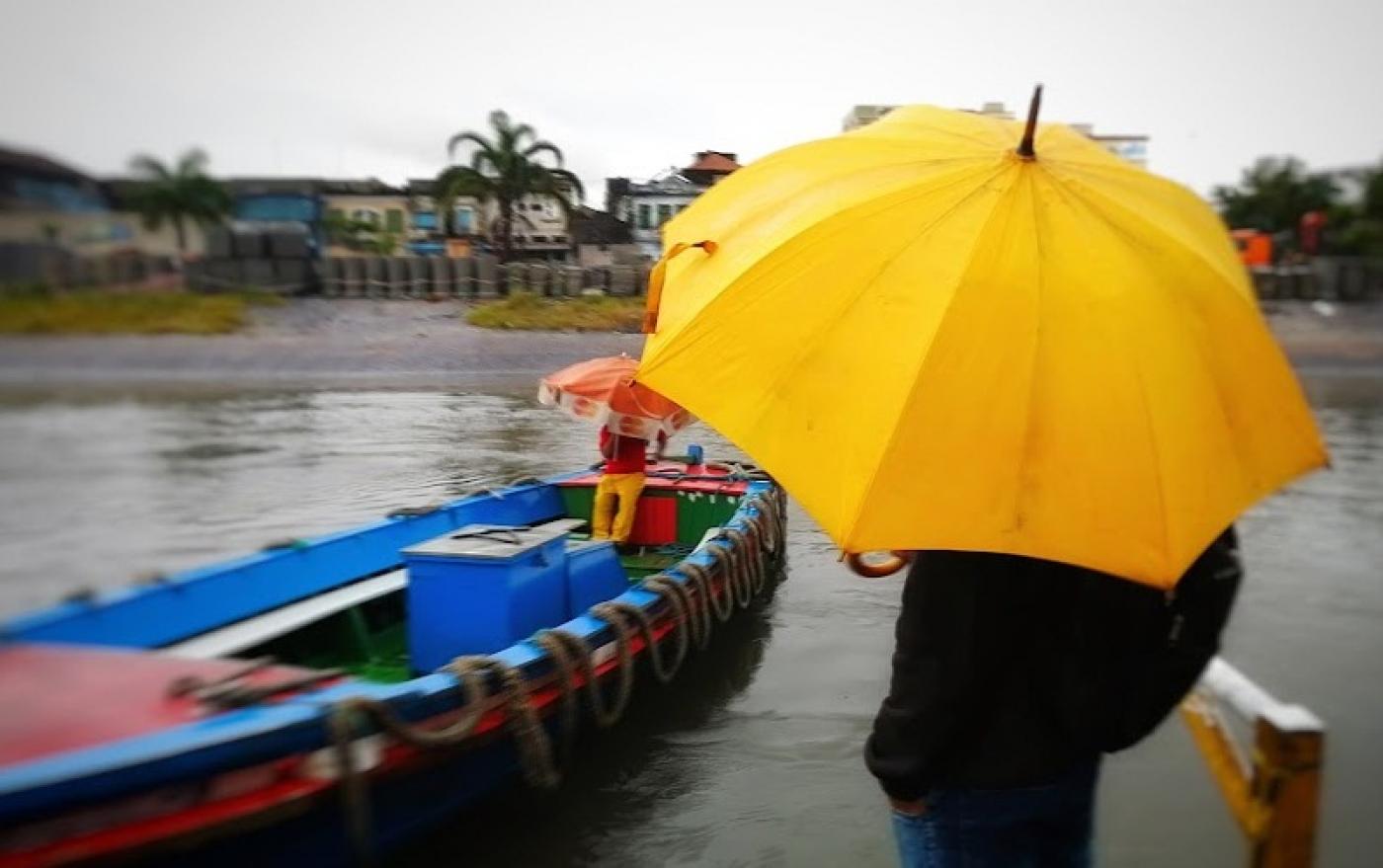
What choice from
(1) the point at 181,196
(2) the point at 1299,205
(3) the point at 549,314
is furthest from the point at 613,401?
(2) the point at 1299,205

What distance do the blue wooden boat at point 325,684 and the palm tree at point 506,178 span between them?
1781 millimetres

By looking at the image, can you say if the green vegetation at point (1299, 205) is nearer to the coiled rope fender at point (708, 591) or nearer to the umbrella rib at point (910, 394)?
the coiled rope fender at point (708, 591)

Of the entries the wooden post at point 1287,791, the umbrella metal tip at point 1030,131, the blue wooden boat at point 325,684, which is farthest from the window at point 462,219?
the wooden post at point 1287,791

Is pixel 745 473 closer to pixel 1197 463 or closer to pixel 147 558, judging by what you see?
pixel 147 558

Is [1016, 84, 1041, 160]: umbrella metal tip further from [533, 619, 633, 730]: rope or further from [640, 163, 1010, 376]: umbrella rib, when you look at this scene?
[533, 619, 633, 730]: rope

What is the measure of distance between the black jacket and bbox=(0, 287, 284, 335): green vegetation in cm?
190

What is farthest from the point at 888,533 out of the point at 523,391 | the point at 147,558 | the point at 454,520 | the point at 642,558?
the point at 523,391

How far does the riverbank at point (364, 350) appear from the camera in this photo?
2.78 metres

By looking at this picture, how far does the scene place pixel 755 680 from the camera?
666cm

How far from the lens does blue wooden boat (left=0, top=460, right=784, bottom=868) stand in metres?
2.80

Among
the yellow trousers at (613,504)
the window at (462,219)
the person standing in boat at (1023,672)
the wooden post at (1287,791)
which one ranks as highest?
the window at (462,219)

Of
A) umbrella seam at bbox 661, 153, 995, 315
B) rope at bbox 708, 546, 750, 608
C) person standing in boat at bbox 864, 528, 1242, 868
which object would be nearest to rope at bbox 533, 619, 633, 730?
rope at bbox 708, 546, 750, 608

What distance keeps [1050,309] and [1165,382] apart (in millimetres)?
243

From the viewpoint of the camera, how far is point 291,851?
328 centimetres
